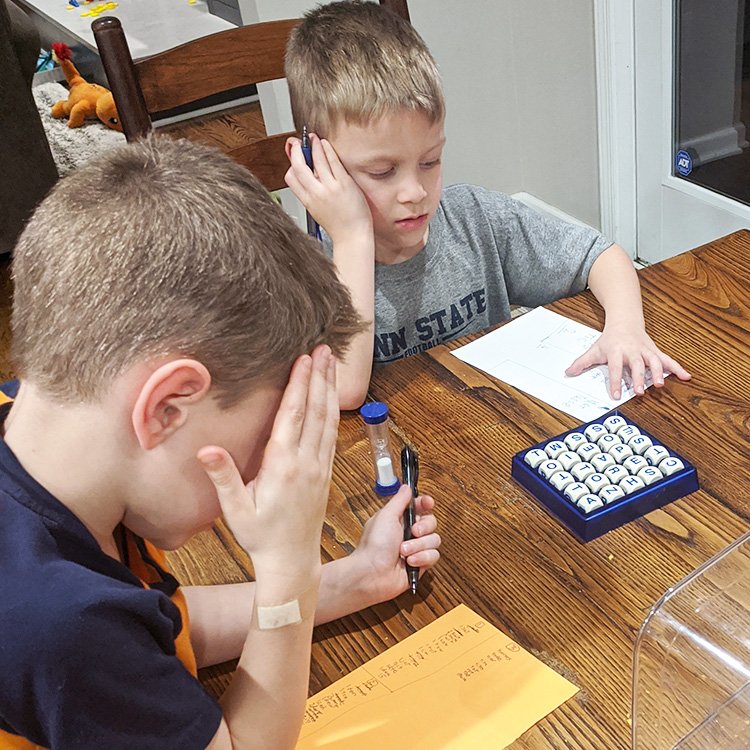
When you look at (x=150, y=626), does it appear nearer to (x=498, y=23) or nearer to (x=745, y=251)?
(x=745, y=251)

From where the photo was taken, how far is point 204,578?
89cm

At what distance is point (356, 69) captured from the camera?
121 cm

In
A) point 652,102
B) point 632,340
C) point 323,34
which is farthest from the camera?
point 652,102

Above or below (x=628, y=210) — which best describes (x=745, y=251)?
above

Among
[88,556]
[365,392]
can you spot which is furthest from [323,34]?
[88,556]

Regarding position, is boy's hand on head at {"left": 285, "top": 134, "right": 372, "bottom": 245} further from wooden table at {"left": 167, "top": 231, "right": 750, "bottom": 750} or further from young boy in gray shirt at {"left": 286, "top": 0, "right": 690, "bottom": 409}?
wooden table at {"left": 167, "top": 231, "right": 750, "bottom": 750}

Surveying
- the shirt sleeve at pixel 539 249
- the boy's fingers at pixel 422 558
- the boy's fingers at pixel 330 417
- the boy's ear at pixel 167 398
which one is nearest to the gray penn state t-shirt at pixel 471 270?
the shirt sleeve at pixel 539 249

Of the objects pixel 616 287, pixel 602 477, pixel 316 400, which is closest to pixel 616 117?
pixel 616 287

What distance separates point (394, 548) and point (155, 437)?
31 centimetres

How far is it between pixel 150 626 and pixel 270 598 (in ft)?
0.32

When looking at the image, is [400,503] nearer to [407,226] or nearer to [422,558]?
[422,558]

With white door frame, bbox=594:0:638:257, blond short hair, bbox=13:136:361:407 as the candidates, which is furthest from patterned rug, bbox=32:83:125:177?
blond short hair, bbox=13:136:361:407

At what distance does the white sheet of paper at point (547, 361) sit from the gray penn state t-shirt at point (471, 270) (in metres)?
0.19

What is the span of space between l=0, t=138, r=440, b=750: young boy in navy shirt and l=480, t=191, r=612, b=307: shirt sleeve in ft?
2.48
